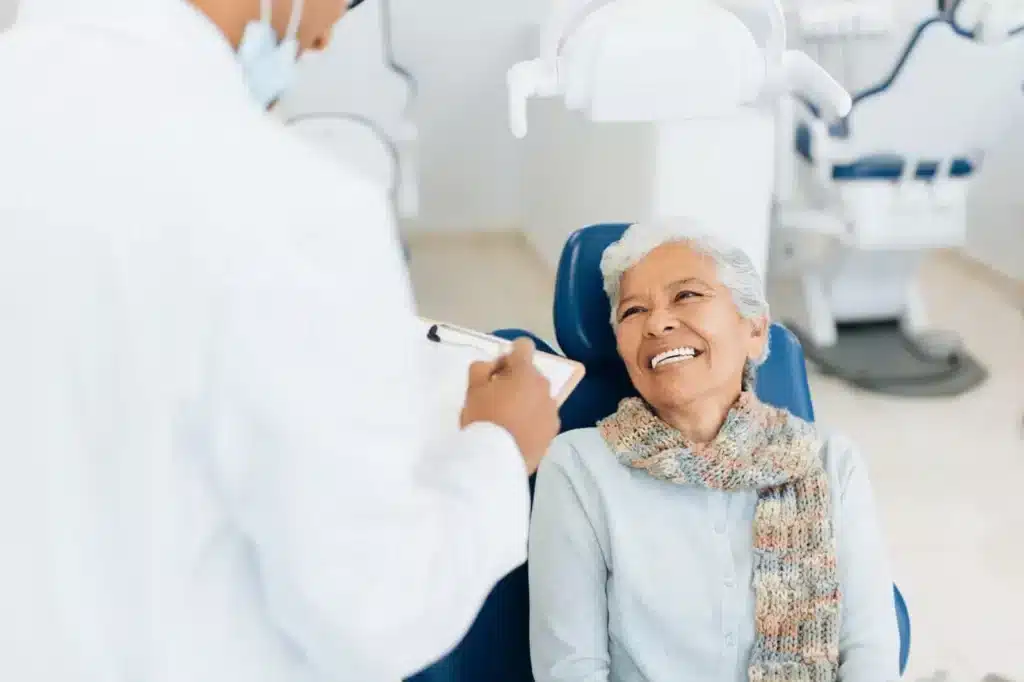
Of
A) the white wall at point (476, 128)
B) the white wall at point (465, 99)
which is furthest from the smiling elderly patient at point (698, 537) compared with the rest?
the white wall at point (465, 99)

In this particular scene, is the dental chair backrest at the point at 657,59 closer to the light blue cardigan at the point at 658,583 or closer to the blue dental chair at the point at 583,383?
the blue dental chair at the point at 583,383

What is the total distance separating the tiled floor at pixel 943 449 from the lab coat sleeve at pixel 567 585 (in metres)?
1.00

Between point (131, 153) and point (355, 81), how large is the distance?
274cm

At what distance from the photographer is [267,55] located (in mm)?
737

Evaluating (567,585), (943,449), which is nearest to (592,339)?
(567,585)

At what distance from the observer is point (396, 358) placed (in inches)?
25.3

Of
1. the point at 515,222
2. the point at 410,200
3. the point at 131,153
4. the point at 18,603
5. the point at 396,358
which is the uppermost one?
the point at 131,153

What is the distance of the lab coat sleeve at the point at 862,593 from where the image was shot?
1.22 m

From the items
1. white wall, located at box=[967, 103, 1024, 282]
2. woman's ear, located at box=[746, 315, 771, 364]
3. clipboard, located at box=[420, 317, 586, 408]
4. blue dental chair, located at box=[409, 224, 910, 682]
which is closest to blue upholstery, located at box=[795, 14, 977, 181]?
white wall, located at box=[967, 103, 1024, 282]

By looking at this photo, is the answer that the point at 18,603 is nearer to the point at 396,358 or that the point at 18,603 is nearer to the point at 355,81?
the point at 396,358

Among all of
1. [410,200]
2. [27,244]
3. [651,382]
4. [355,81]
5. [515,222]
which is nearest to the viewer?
[27,244]

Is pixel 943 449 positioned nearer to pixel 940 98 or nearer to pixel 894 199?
pixel 894 199

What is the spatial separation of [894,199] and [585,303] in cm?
182

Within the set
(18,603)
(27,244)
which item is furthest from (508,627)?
(27,244)
